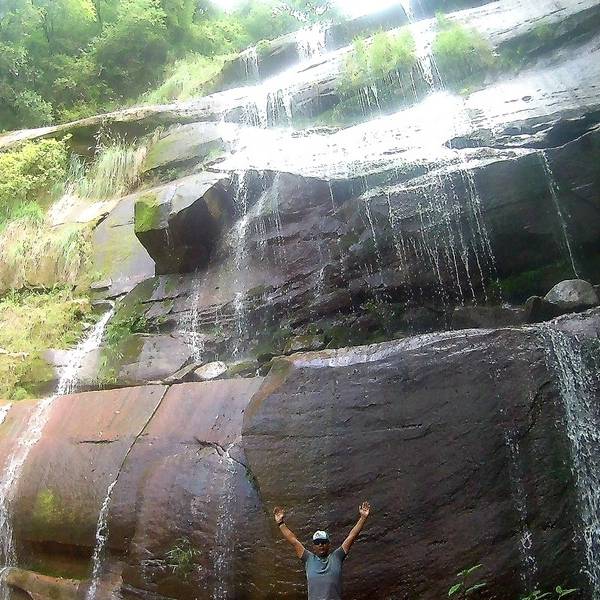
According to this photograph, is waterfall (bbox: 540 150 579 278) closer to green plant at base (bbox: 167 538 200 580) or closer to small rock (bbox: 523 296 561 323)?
small rock (bbox: 523 296 561 323)

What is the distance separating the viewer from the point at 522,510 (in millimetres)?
4602

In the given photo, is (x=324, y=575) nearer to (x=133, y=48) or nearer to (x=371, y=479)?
(x=371, y=479)

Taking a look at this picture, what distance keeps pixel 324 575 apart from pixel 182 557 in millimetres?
1878

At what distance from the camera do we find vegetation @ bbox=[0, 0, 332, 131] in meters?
17.0

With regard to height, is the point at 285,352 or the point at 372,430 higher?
the point at 372,430

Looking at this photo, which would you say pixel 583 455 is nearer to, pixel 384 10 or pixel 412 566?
pixel 412 566

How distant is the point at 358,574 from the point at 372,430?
3.78 ft

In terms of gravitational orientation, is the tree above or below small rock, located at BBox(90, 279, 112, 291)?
above

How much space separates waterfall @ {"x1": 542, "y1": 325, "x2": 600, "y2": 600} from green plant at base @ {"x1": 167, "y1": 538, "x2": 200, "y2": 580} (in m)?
3.31

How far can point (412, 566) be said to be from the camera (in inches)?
179

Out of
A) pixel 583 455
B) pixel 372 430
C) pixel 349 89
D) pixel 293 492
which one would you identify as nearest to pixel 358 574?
pixel 293 492

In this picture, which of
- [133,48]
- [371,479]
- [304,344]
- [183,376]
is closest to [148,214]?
[183,376]

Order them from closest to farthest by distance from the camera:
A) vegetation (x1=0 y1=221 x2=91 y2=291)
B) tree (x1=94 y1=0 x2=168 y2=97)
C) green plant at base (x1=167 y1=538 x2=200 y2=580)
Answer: green plant at base (x1=167 y1=538 x2=200 y2=580) < vegetation (x1=0 y1=221 x2=91 y2=291) < tree (x1=94 y1=0 x2=168 y2=97)

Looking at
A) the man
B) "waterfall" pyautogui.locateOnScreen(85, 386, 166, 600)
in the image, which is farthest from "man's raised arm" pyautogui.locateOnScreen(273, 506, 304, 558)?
"waterfall" pyautogui.locateOnScreen(85, 386, 166, 600)
